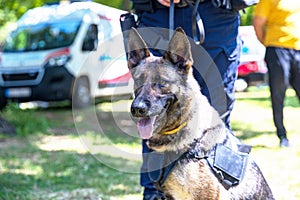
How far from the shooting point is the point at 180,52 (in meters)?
3.68

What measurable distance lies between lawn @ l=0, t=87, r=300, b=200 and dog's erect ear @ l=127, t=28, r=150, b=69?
71.1 inches

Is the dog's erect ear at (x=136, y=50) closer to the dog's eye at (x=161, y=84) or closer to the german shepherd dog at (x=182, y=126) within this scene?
the german shepherd dog at (x=182, y=126)

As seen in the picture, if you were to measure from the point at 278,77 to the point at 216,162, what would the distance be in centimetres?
464

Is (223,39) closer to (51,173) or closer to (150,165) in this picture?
(150,165)

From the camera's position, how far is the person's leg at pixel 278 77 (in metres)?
7.84

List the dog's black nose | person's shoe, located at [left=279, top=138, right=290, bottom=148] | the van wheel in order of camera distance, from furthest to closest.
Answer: the van wheel → person's shoe, located at [left=279, top=138, right=290, bottom=148] → the dog's black nose

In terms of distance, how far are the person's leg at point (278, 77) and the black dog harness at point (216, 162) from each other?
A: 4.27m

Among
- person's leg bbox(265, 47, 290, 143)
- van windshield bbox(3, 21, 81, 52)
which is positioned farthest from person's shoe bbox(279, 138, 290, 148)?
van windshield bbox(3, 21, 81, 52)

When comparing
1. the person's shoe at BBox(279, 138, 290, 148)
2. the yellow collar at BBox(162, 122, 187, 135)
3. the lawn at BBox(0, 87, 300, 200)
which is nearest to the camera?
the yellow collar at BBox(162, 122, 187, 135)

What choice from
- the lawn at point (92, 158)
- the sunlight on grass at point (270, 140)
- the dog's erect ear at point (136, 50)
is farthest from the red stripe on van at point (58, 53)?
the dog's erect ear at point (136, 50)

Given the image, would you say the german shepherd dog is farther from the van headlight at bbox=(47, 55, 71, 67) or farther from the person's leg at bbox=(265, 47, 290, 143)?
the van headlight at bbox=(47, 55, 71, 67)

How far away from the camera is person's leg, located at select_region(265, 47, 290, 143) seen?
7.84 meters

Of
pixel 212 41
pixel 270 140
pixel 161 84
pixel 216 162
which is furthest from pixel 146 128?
pixel 270 140

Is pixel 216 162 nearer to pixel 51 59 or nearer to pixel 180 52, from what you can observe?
pixel 180 52
